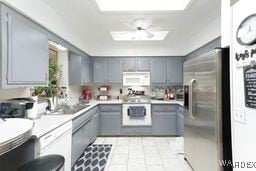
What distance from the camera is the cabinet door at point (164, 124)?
456 centimetres

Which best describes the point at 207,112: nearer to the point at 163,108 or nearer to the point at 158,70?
the point at 163,108

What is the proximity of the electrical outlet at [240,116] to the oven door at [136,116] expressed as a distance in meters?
2.97

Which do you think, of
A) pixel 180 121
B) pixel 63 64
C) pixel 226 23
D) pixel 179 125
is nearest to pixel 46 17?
pixel 63 64

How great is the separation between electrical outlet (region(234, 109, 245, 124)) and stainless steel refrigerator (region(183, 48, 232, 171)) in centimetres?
38

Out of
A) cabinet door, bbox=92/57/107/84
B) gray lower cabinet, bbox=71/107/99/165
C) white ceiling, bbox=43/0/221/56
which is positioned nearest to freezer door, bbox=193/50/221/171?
white ceiling, bbox=43/0/221/56

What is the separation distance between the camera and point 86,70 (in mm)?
4625

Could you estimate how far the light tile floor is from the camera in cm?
288

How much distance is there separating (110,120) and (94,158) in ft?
4.61

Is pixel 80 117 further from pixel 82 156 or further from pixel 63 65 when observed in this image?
pixel 63 65

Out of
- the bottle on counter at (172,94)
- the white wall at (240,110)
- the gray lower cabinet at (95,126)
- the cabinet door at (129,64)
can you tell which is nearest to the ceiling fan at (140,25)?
the cabinet door at (129,64)

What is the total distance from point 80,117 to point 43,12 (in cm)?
163

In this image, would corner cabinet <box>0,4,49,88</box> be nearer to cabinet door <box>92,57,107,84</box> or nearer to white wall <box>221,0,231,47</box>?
white wall <box>221,0,231,47</box>

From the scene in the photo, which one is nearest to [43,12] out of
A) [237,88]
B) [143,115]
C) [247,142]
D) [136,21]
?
[136,21]

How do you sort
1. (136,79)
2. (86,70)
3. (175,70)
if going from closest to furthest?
1. (86,70)
2. (136,79)
3. (175,70)
